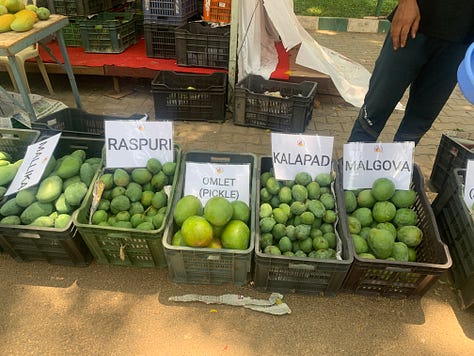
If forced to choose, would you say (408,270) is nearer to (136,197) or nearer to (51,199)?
(136,197)

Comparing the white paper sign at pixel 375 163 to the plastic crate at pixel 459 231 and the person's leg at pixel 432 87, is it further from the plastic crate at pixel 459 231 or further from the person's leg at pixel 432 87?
the person's leg at pixel 432 87

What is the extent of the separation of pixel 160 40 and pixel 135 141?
2.83 m

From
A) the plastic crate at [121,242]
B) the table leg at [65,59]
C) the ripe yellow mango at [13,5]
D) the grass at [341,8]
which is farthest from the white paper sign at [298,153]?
the grass at [341,8]

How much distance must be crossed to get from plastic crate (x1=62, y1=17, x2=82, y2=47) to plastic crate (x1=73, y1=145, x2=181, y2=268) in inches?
149

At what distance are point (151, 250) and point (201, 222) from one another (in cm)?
49

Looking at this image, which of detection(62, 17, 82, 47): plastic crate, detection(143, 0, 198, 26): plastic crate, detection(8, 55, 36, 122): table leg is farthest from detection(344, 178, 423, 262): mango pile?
detection(62, 17, 82, 47): plastic crate

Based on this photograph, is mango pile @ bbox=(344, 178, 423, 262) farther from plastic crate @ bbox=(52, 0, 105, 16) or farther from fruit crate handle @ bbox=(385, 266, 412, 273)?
plastic crate @ bbox=(52, 0, 105, 16)

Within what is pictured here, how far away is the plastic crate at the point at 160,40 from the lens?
471 centimetres

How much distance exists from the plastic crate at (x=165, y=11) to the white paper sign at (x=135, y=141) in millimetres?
2703

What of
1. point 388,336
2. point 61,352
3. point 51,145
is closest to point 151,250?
point 61,352

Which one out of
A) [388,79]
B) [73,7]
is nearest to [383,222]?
[388,79]

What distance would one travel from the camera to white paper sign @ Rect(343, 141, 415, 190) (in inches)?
95.1

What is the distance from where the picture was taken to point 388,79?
2.59 m

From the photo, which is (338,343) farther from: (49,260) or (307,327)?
(49,260)
